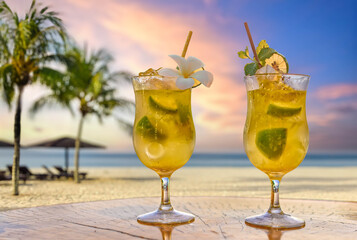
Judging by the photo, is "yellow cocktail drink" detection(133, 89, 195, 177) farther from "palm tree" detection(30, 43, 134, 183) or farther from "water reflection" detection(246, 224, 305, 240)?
"palm tree" detection(30, 43, 134, 183)

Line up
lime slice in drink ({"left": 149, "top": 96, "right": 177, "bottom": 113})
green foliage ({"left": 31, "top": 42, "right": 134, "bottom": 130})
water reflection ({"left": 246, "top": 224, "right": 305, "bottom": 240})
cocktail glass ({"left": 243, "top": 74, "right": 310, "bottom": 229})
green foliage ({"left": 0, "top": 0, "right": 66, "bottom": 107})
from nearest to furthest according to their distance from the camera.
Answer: water reflection ({"left": 246, "top": 224, "right": 305, "bottom": 240}) < cocktail glass ({"left": 243, "top": 74, "right": 310, "bottom": 229}) < lime slice in drink ({"left": 149, "top": 96, "right": 177, "bottom": 113}) < green foliage ({"left": 0, "top": 0, "right": 66, "bottom": 107}) < green foliage ({"left": 31, "top": 42, "right": 134, "bottom": 130})

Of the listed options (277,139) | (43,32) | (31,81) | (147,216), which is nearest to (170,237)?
(147,216)

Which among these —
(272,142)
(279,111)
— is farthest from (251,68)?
(272,142)

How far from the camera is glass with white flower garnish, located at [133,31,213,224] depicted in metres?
1.44

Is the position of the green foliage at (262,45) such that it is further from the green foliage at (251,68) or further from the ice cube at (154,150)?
the ice cube at (154,150)

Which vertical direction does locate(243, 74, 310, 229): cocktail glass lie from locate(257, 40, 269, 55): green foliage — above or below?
below

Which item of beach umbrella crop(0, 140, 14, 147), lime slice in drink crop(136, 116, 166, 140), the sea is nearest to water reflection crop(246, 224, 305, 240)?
lime slice in drink crop(136, 116, 166, 140)

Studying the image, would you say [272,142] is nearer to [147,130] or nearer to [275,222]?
[275,222]

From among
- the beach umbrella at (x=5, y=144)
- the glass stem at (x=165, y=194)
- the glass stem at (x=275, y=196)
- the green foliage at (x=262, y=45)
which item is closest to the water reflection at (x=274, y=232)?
the glass stem at (x=275, y=196)

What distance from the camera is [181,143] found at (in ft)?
4.78

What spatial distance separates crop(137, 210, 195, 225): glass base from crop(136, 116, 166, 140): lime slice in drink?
0.92ft

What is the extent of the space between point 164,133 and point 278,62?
528 millimetres

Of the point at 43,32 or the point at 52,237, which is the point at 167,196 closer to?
the point at 52,237

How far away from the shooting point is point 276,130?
1.42 m
